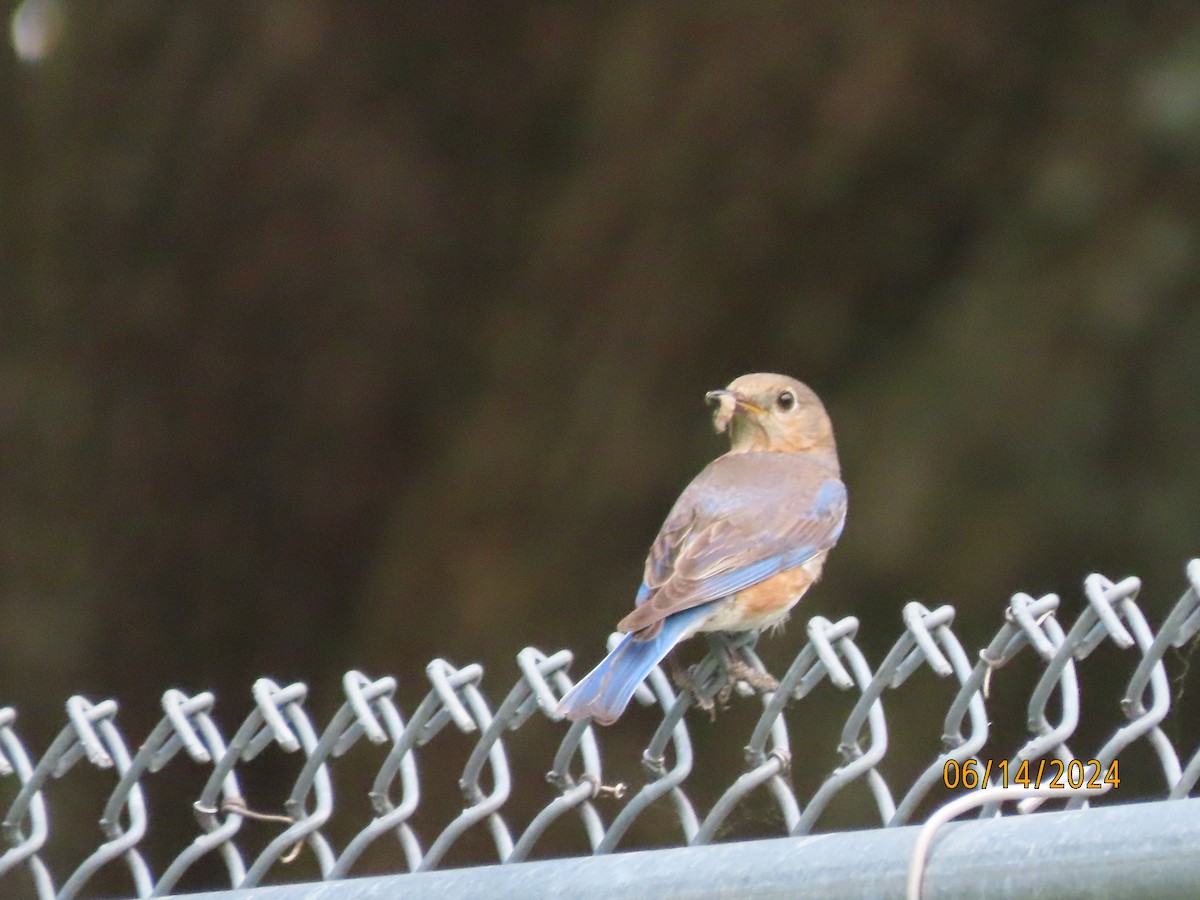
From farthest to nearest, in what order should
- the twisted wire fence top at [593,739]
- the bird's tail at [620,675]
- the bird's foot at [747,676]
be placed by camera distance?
the bird's foot at [747,676], the bird's tail at [620,675], the twisted wire fence top at [593,739]

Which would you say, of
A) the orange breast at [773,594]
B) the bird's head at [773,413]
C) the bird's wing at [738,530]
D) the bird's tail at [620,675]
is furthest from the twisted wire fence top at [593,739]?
the bird's head at [773,413]

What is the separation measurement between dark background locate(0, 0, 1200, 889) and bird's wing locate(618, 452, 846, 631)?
911 millimetres

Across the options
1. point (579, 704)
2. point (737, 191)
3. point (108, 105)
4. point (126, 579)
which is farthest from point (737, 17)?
point (579, 704)

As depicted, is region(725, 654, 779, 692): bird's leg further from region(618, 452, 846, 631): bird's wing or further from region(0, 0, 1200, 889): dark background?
region(0, 0, 1200, 889): dark background

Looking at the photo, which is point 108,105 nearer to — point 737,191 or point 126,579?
point 126,579

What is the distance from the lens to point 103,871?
19.7 ft

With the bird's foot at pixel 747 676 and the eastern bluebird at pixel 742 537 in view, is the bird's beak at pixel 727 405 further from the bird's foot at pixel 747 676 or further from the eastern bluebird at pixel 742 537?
the bird's foot at pixel 747 676

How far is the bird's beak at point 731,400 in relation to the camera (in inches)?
165

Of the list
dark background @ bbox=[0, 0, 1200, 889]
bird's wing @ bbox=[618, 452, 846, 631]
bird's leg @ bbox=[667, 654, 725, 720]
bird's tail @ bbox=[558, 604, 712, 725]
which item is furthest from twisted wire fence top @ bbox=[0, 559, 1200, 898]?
dark background @ bbox=[0, 0, 1200, 889]

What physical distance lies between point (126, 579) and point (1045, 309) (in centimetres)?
346

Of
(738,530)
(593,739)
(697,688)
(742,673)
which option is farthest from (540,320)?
(593,739)

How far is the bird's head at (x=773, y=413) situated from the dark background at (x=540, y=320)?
60 cm

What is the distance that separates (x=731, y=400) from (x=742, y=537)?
740 millimetres

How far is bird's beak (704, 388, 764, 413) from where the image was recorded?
420cm
